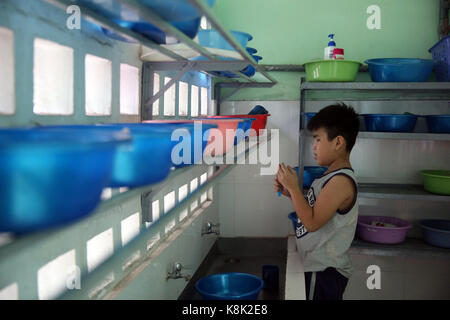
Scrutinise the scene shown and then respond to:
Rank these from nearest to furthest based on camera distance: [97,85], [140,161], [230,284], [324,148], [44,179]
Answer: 1. [44,179]
2. [140,161]
3. [97,85]
4. [324,148]
5. [230,284]

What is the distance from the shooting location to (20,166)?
435 mm

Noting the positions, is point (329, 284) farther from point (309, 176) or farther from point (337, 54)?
point (337, 54)

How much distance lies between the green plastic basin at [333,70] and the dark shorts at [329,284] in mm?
1221

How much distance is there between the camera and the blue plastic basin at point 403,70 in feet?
8.13

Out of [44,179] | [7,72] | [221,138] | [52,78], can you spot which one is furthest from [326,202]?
[44,179]

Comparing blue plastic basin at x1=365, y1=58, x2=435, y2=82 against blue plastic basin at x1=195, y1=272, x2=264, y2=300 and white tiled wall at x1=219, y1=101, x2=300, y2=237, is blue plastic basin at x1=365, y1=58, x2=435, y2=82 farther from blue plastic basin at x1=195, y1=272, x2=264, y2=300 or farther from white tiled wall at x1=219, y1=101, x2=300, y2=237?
blue plastic basin at x1=195, y1=272, x2=264, y2=300

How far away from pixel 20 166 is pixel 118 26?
2.30ft

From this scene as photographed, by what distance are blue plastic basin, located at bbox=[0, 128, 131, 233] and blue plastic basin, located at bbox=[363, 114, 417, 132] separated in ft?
7.65

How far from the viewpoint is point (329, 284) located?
72.4 inches

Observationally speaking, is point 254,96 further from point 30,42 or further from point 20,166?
point 20,166

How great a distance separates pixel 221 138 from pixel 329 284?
0.98 m

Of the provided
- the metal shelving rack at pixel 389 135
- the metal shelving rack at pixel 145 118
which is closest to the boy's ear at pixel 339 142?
the metal shelving rack at pixel 145 118

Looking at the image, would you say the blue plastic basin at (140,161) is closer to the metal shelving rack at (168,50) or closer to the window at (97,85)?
the metal shelving rack at (168,50)
